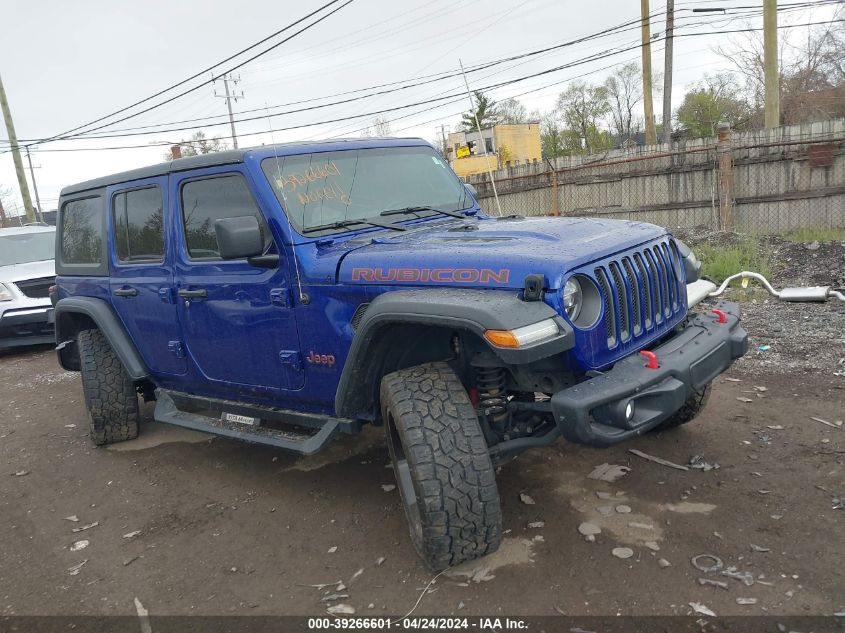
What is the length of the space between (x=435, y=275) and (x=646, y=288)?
1035mm

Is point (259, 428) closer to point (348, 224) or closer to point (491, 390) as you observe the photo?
point (348, 224)

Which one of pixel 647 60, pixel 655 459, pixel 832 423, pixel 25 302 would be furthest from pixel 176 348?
pixel 647 60

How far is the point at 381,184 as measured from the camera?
3932 millimetres

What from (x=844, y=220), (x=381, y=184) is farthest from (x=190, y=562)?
(x=844, y=220)

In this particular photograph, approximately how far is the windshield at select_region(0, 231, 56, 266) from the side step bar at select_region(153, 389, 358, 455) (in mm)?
6369

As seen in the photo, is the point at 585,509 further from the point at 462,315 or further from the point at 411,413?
the point at 462,315

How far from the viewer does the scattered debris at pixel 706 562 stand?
275 cm

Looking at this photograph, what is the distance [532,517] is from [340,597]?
42.0 inches

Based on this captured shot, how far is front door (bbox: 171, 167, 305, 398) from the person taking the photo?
11.5 feet

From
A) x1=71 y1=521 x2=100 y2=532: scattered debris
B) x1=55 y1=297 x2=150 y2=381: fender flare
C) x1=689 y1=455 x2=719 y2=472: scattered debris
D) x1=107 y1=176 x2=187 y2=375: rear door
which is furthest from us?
x1=55 y1=297 x2=150 y2=381: fender flare

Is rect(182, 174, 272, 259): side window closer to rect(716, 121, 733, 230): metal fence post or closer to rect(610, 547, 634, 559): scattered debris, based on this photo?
rect(610, 547, 634, 559): scattered debris

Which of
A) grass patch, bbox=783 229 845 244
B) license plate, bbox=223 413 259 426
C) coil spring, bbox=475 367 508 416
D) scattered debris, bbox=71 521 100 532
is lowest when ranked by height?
scattered debris, bbox=71 521 100 532

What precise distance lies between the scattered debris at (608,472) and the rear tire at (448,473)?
1118 millimetres

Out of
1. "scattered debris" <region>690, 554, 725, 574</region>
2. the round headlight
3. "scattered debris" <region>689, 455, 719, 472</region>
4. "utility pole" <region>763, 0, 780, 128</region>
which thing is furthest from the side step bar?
"utility pole" <region>763, 0, 780, 128</region>
